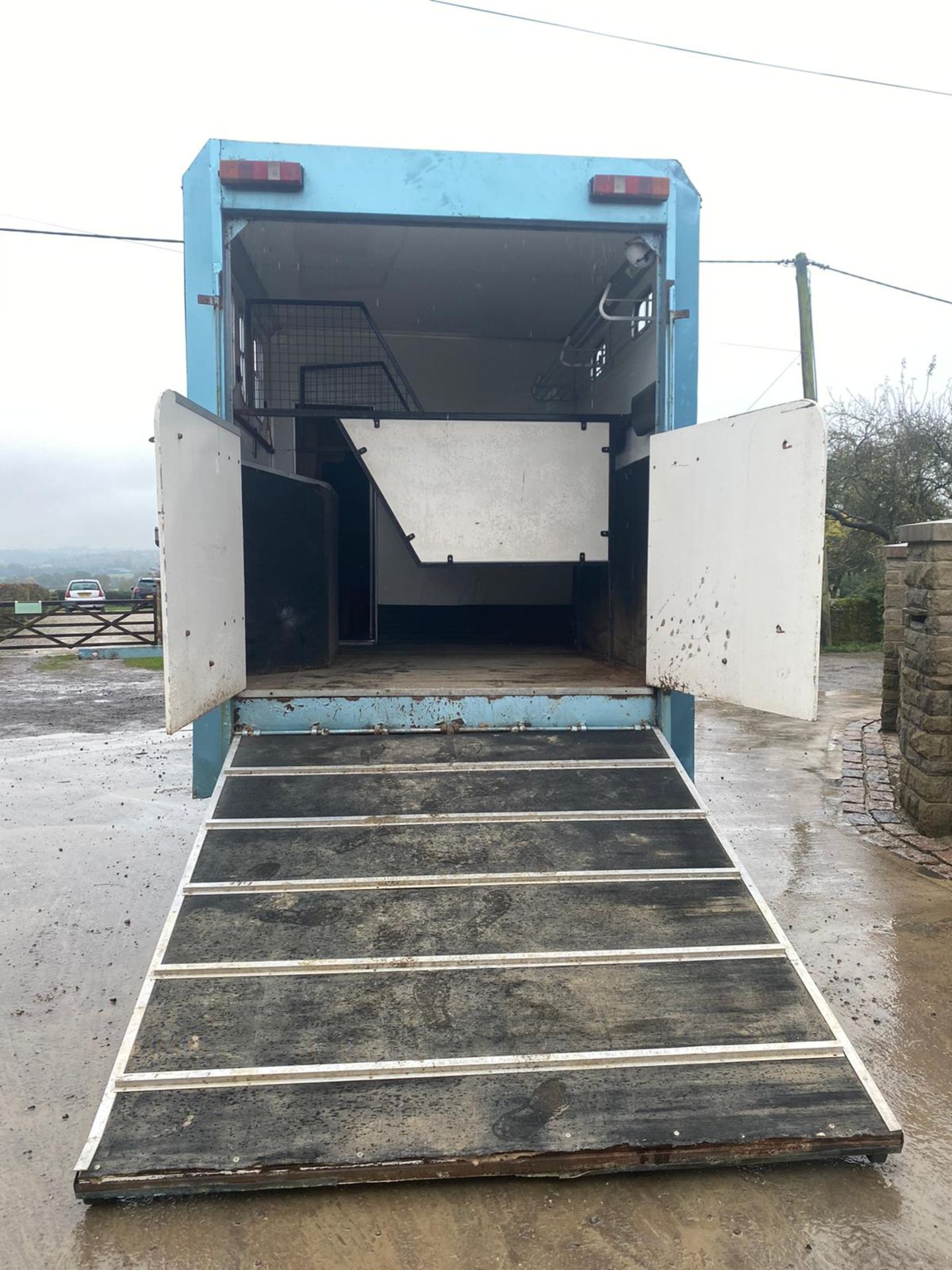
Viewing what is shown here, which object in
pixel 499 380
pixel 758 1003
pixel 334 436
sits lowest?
pixel 758 1003

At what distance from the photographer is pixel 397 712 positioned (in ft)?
15.0


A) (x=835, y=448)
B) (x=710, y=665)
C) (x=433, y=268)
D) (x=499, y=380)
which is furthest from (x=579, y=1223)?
(x=835, y=448)

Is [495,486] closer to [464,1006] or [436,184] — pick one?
[436,184]

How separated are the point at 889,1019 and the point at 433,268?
5.68m

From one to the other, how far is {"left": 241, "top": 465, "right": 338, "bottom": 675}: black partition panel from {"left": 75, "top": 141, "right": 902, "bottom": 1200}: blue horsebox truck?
29 mm

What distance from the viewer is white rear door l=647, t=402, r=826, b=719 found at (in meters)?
3.75

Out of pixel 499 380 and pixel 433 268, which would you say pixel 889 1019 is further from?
pixel 499 380

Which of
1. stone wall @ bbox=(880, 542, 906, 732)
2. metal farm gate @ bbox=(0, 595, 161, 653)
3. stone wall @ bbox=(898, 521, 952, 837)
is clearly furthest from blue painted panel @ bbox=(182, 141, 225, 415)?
metal farm gate @ bbox=(0, 595, 161, 653)

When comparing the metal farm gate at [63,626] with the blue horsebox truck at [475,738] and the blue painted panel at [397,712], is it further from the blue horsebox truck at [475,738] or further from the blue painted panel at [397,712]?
the blue painted panel at [397,712]

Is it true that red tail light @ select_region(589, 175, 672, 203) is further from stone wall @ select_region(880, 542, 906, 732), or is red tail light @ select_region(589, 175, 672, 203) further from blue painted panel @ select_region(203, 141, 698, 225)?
stone wall @ select_region(880, 542, 906, 732)

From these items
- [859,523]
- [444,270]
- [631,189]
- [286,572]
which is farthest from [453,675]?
[859,523]

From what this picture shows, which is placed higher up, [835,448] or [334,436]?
[835,448]

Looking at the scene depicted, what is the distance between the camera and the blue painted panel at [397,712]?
4578 mm

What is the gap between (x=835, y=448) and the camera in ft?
71.6
